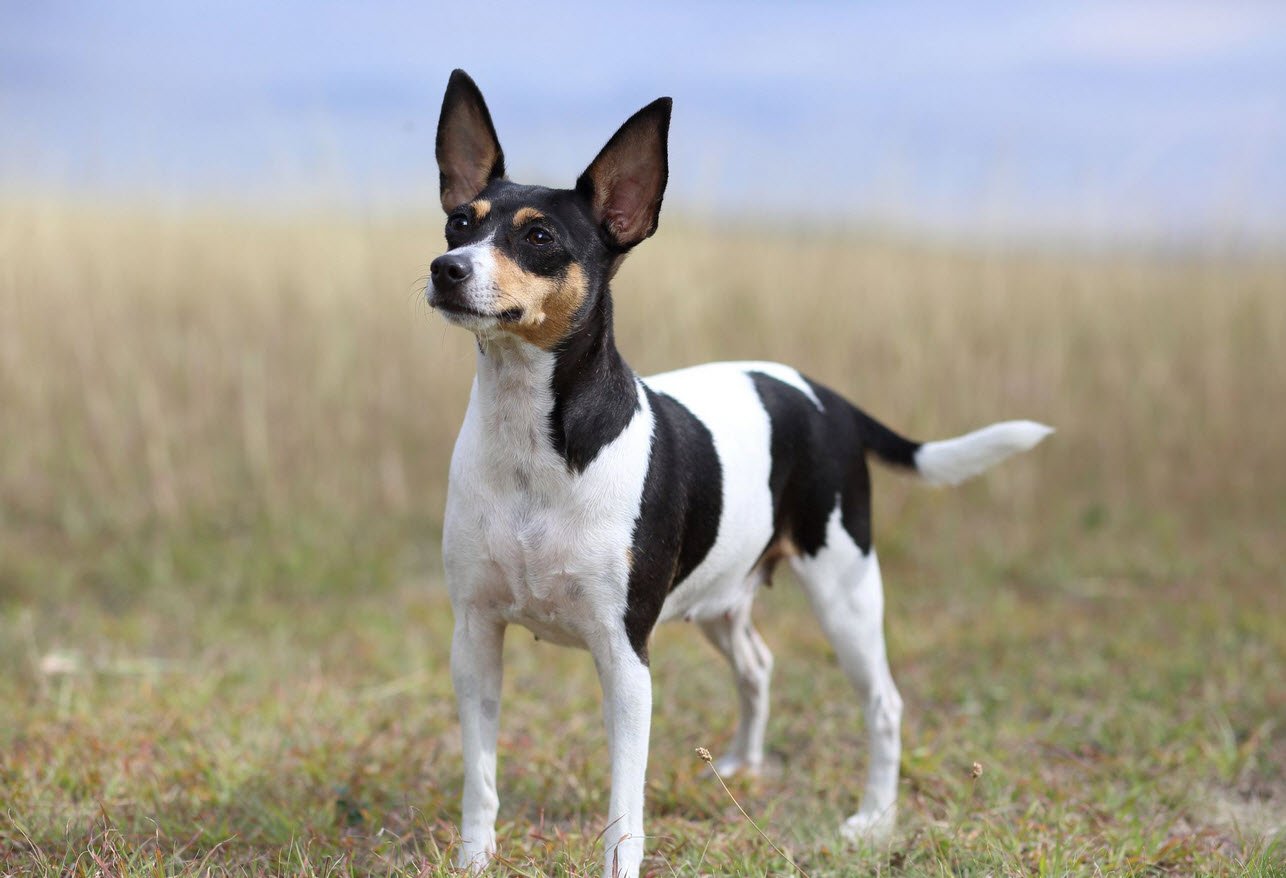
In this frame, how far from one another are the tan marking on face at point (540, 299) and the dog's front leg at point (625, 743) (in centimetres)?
76

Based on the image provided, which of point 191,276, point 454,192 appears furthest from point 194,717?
point 191,276

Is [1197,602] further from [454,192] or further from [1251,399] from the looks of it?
[454,192]

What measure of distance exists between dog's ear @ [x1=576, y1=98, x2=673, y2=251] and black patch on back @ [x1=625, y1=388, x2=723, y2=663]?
464 millimetres

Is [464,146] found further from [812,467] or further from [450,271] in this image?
[812,467]

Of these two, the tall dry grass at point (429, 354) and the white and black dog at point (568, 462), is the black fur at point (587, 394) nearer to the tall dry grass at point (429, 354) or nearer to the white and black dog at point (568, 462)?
the white and black dog at point (568, 462)

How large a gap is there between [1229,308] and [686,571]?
24.7ft

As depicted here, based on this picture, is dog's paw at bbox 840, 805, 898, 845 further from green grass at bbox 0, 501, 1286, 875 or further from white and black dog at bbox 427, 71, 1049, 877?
white and black dog at bbox 427, 71, 1049, 877

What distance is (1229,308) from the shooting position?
9.48 m

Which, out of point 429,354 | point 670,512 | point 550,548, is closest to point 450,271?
point 550,548

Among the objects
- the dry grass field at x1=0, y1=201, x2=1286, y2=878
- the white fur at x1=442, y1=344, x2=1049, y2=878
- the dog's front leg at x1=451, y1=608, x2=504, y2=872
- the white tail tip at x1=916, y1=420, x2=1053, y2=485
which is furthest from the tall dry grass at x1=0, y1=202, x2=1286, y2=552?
the dog's front leg at x1=451, y1=608, x2=504, y2=872

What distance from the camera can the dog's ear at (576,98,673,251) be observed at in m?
3.06

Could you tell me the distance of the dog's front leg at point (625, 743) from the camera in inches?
123

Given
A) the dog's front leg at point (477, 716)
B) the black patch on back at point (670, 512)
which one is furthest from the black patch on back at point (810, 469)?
the dog's front leg at point (477, 716)

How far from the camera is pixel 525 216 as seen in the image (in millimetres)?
2932
